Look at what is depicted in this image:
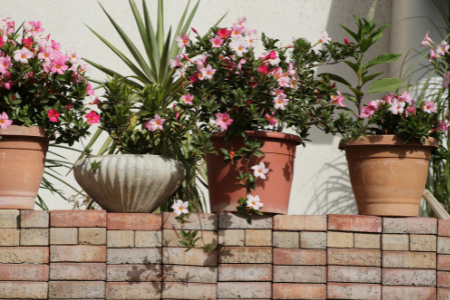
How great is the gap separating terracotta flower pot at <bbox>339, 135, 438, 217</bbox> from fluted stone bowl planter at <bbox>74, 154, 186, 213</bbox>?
2.61 ft

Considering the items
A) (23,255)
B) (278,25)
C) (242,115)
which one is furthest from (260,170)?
(278,25)

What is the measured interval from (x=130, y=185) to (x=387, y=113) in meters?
1.11

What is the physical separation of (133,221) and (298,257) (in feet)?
2.16

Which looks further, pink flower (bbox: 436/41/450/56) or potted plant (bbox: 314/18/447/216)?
pink flower (bbox: 436/41/450/56)

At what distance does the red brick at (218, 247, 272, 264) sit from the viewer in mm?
2139

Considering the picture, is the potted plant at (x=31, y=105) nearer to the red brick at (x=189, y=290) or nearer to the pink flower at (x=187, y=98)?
the pink flower at (x=187, y=98)

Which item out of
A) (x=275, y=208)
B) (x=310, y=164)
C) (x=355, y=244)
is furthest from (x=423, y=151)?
(x=310, y=164)

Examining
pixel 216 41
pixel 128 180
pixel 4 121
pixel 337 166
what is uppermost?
pixel 216 41

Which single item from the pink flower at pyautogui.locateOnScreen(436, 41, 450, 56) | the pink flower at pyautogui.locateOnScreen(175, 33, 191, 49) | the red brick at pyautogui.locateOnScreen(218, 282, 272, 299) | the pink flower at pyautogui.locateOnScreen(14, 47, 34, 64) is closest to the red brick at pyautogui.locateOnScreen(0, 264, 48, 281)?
the red brick at pyautogui.locateOnScreen(218, 282, 272, 299)

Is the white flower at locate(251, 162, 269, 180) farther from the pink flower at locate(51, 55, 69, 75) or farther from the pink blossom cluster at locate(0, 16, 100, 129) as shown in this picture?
the pink flower at locate(51, 55, 69, 75)

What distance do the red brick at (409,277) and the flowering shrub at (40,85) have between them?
4.37 ft

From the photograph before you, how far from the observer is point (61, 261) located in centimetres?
213

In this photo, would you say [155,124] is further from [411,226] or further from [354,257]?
[411,226]

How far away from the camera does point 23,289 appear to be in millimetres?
2111
